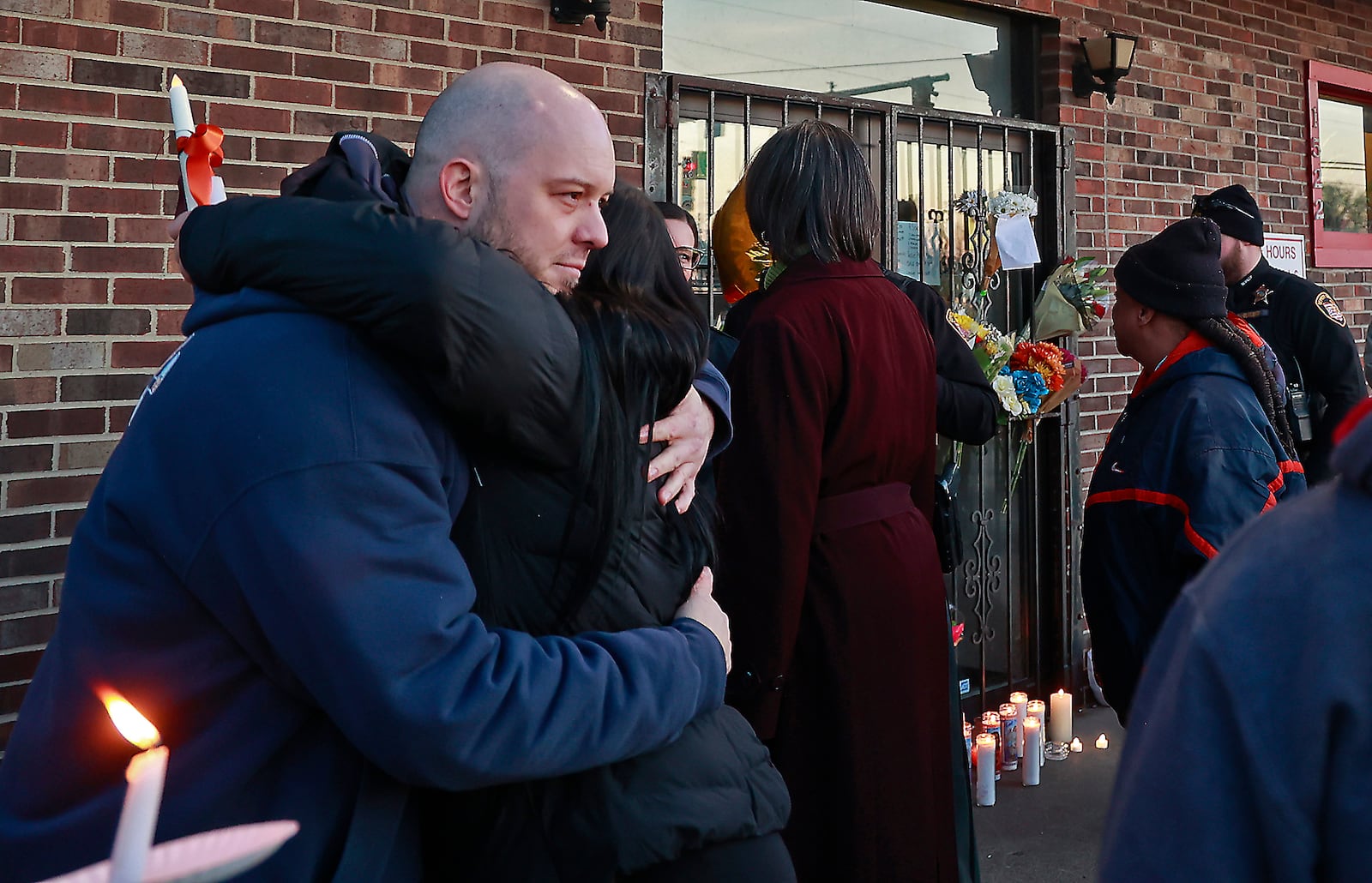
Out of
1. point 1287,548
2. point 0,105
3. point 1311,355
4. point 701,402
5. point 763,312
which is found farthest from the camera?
point 1311,355

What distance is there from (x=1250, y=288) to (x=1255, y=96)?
2464 millimetres

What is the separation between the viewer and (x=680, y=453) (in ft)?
5.62

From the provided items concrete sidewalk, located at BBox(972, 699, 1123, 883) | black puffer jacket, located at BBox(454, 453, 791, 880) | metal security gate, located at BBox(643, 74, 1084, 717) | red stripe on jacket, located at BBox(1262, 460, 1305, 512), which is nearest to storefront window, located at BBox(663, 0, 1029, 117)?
metal security gate, located at BBox(643, 74, 1084, 717)

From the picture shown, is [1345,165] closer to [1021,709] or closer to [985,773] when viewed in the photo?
[1021,709]

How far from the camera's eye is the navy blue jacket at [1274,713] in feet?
2.94

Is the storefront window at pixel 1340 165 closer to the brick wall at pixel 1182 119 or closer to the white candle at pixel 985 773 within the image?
the brick wall at pixel 1182 119

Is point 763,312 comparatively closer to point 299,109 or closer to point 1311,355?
point 299,109

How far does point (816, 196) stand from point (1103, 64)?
138 inches

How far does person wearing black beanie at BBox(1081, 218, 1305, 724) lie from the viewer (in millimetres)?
3248

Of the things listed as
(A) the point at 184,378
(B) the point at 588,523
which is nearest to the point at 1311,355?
(B) the point at 588,523

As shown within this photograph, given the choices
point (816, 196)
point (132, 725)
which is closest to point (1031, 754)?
point (816, 196)

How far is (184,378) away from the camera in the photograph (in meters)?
1.37

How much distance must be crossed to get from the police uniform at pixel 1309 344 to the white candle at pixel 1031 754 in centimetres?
150

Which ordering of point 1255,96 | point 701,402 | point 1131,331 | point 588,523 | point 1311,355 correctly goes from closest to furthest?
point 588,523, point 701,402, point 1131,331, point 1311,355, point 1255,96
